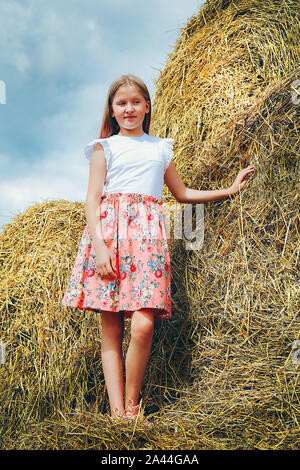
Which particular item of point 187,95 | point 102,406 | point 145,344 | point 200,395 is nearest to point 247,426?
point 200,395

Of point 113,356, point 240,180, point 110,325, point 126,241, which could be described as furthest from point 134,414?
point 240,180

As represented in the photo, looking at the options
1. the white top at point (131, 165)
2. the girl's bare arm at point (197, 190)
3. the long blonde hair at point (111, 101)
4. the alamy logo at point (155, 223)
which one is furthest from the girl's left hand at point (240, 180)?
the long blonde hair at point (111, 101)

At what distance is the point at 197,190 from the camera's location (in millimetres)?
1917

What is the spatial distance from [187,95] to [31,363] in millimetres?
1421

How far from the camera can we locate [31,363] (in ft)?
6.27

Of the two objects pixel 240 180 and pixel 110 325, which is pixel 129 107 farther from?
pixel 110 325

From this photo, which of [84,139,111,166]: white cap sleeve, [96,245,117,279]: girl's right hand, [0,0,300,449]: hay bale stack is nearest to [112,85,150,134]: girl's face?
[84,139,111,166]: white cap sleeve

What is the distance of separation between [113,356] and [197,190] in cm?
73

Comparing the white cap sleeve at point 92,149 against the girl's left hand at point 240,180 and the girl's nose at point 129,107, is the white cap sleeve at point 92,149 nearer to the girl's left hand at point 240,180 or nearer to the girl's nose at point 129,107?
the girl's nose at point 129,107

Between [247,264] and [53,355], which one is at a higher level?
[247,264]

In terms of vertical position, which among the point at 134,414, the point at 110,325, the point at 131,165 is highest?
the point at 131,165

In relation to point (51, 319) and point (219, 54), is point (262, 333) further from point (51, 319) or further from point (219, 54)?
point (219, 54)

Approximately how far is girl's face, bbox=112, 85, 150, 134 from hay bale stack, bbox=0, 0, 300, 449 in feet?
1.13
